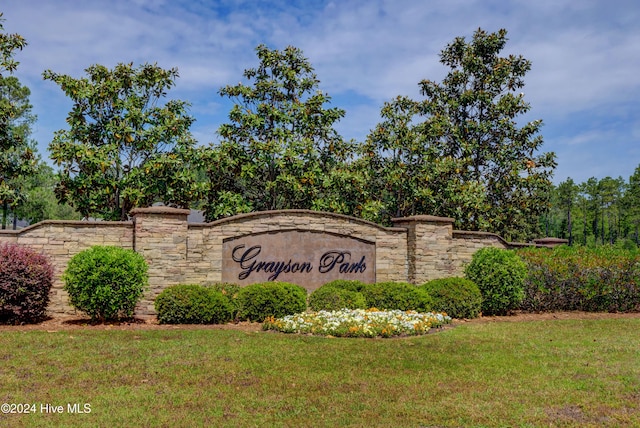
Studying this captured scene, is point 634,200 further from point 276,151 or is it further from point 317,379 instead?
point 317,379

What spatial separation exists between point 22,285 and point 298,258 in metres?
6.60

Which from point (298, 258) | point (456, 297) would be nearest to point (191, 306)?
point (298, 258)

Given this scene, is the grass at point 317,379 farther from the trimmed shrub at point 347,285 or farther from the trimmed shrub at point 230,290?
the trimmed shrub at point 347,285

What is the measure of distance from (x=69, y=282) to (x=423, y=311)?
794cm

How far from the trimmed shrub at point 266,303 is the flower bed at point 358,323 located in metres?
0.32

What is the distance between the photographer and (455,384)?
7.17 metres

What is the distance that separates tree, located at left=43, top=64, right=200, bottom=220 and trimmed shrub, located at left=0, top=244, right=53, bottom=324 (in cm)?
564

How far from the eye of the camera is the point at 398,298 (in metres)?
13.2

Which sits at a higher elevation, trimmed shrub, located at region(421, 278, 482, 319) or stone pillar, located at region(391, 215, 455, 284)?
stone pillar, located at region(391, 215, 455, 284)

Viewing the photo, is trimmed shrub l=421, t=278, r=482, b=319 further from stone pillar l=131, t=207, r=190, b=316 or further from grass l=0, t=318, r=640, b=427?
stone pillar l=131, t=207, r=190, b=316

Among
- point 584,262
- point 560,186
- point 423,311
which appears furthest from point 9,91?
point 560,186

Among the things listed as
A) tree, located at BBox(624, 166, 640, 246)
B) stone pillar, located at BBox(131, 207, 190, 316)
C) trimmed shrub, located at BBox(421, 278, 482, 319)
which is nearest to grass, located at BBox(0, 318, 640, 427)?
trimmed shrub, located at BBox(421, 278, 482, 319)

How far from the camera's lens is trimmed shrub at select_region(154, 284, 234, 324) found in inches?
468

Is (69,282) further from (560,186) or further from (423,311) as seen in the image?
(560,186)
